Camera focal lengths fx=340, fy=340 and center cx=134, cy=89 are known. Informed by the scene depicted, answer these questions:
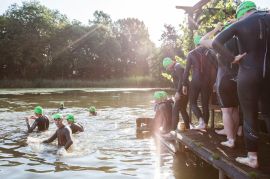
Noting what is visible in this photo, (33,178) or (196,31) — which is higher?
(196,31)

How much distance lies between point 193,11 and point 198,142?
762 centimetres

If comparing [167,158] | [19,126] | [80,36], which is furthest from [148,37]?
[167,158]

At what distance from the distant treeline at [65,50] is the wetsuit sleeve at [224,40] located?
176ft

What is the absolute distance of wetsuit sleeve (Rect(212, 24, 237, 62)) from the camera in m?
4.63

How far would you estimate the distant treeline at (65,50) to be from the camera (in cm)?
6375

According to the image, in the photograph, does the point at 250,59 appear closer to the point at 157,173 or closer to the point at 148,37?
the point at 157,173

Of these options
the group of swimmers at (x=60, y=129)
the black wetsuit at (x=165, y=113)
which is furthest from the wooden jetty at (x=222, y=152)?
the group of swimmers at (x=60, y=129)

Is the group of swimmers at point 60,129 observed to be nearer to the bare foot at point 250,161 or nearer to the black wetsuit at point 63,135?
the black wetsuit at point 63,135

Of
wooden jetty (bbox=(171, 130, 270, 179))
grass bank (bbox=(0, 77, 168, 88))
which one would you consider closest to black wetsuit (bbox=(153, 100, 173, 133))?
wooden jetty (bbox=(171, 130, 270, 179))

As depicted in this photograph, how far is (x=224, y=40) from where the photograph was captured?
4.70m

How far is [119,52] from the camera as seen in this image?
251ft

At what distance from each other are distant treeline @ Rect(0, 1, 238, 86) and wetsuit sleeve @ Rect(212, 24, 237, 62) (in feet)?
176

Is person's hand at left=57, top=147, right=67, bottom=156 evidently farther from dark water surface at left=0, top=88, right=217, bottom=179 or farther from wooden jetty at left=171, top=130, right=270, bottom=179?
wooden jetty at left=171, top=130, right=270, bottom=179

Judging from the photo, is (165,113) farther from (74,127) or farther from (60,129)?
(74,127)
